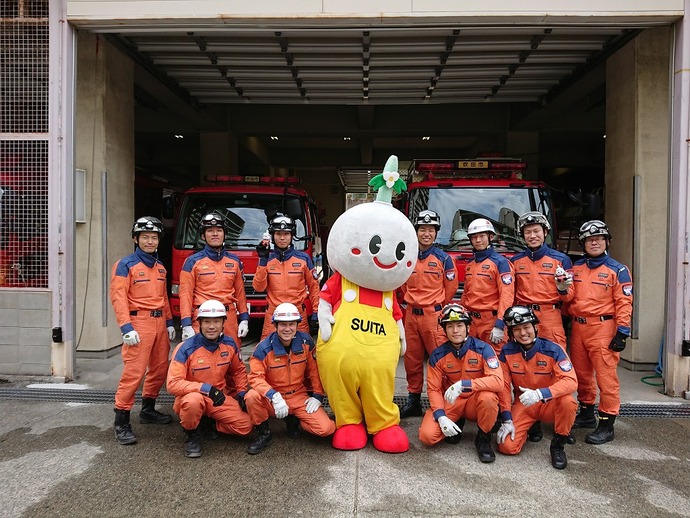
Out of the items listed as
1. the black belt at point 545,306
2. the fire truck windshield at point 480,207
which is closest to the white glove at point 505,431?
the black belt at point 545,306

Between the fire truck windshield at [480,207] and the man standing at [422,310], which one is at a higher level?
the fire truck windshield at [480,207]

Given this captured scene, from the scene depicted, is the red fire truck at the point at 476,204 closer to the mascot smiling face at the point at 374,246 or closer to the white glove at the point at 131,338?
the mascot smiling face at the point at 374,246

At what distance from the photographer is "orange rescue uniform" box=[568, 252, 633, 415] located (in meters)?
4.16

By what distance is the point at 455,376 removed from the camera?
13.3 feet

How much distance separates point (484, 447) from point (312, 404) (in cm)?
139

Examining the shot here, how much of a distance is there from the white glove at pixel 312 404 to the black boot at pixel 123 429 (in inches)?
56.9

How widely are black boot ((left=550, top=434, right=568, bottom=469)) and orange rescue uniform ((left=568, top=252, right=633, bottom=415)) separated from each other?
0.71 metres

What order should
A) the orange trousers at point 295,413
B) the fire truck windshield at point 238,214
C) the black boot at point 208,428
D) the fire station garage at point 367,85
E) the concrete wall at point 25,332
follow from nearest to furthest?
the orange trousers at point 295,413 < the black boot at point 208,428 < the fire station garage at point 367,85 < the concrete wall at point 25,332 < the fire truck windshield at point 238,214

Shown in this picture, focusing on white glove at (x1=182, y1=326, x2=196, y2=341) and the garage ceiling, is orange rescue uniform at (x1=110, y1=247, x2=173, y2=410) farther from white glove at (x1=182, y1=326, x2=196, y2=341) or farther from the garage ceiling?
the garage ceiling

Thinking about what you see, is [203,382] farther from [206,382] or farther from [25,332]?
[25,332]

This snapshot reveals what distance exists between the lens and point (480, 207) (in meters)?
6.44

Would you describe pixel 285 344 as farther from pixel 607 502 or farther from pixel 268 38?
pixel 268 38

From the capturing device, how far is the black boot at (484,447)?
3.66 meters

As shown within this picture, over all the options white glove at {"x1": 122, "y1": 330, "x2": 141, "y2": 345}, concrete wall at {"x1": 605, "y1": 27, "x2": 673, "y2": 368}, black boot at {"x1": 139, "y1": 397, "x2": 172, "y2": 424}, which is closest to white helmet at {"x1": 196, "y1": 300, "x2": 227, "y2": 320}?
white glove at {"x1": 122, "y1": 330, "x2": 141, "y2": 345}
